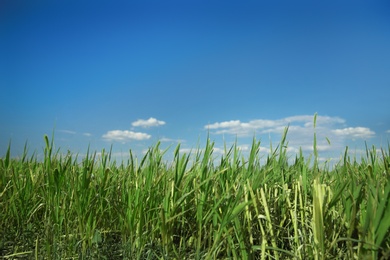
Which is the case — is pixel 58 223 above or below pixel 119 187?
below

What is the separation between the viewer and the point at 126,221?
2207 millimetres

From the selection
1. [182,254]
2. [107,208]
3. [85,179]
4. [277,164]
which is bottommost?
[182,254]

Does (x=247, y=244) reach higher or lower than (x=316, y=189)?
lower

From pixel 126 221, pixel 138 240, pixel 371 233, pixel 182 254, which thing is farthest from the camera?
pixel 126 221

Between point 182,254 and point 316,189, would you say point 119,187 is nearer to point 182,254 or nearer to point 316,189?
point 182,254

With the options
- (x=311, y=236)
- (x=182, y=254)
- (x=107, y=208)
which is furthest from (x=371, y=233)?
(x=107, y=208)

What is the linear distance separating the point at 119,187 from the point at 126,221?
0.57m

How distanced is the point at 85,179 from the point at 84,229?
12.2 inches

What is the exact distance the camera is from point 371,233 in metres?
1.33

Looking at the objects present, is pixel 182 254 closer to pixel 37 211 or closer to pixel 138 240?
pixel 138 240

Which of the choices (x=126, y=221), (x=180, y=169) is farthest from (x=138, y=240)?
(x=180, y=169)

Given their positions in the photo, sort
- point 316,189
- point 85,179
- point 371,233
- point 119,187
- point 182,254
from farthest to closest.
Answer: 1. point 119,187
2. point 85,179
3. point 182,254
4. point 316,189
5. point 371,233

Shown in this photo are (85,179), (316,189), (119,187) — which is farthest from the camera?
(119,187)

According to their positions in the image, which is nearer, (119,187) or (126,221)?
(126,221)
